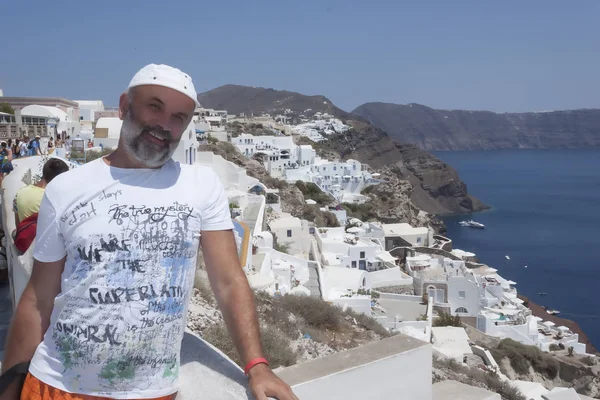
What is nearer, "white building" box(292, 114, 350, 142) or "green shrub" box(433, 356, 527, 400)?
"green shrub" box(433, 356, 527, 400)

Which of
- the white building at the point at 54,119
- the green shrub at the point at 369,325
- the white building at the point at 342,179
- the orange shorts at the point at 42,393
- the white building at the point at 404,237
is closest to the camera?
the orange shorts at the point at 42,393

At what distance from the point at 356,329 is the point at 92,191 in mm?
7023

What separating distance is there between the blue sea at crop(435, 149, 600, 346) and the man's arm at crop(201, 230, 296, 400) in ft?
89.0

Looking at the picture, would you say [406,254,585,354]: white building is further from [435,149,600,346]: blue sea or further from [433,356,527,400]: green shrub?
[433,356,527,400]: green shrub

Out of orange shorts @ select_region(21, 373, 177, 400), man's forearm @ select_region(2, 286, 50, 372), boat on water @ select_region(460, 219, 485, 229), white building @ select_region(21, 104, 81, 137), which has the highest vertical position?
white building @ select_region(21, 104, 81, 137)

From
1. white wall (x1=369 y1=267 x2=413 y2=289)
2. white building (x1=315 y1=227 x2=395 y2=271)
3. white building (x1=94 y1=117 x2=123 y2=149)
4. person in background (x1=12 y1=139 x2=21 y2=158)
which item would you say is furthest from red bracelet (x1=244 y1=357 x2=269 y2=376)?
white building (x1=94 y1=117 x2=123 y2=149)

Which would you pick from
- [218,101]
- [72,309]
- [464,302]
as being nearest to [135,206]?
[72,309]

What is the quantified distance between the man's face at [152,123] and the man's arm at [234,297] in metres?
0.27

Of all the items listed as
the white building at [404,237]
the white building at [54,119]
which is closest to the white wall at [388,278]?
the white building at [404,237]

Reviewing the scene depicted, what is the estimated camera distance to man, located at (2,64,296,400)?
144 cm

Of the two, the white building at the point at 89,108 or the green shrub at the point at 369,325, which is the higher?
the white building at the point at 89,108

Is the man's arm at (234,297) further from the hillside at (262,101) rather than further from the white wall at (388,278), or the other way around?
the hillside at (262,101)

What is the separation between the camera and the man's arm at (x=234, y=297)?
5.09 feet

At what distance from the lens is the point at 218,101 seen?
162m
